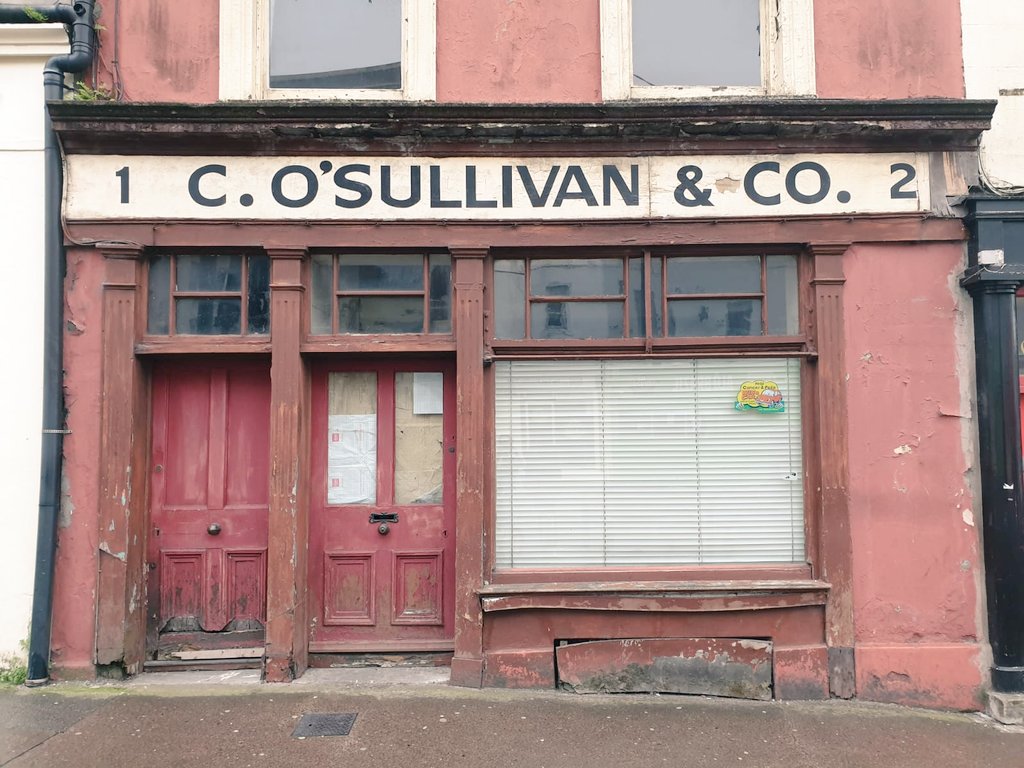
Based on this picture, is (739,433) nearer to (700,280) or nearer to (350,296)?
(700,280)

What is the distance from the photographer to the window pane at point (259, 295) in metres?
5.43

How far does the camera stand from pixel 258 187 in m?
5.30

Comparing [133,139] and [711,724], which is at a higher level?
[133,139]

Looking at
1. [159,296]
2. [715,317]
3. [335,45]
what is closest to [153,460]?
[159,296]

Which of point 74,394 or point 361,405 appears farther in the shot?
point 361,405

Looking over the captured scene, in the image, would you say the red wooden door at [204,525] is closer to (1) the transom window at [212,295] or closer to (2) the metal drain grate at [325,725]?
(1) the transom window at [212,295]

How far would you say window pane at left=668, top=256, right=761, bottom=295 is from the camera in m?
5.45

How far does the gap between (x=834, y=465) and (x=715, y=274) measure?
1738 mm

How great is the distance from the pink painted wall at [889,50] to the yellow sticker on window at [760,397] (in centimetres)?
236

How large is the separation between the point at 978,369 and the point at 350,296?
16.1ft

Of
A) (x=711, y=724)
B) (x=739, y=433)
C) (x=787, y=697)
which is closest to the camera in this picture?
(x=711, y=724)

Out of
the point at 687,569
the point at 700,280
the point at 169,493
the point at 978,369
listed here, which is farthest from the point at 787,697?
the point at 169,493

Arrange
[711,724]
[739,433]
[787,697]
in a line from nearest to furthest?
1. [711,724]
2. [787,697]
3. [739,433]

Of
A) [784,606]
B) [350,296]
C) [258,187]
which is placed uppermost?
[258,187]
